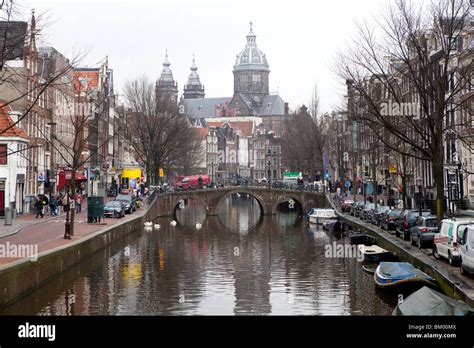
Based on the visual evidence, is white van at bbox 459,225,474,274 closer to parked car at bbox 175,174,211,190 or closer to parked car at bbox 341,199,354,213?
parked car at bbox 341,199,354,213

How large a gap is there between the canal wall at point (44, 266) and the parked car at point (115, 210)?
37.2 ft

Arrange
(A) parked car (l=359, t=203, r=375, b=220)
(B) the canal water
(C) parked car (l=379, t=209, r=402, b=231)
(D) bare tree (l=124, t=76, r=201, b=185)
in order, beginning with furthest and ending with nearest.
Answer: (D) bare tree (l=124, t=76, r=201, b=185) < (A) parked car (l=359, t=203, r=375, b=220) < (C) parked car (l=379, t=209, r=402, b=231) < (B) the canal water

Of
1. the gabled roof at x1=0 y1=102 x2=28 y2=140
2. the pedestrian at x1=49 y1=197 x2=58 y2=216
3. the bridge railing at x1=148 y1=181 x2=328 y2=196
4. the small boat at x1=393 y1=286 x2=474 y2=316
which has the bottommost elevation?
the small boat at x1=393 y1=286 x2=474 y2=316

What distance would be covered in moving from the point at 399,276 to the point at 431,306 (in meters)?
9.80

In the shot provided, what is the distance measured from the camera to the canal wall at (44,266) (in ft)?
83.4

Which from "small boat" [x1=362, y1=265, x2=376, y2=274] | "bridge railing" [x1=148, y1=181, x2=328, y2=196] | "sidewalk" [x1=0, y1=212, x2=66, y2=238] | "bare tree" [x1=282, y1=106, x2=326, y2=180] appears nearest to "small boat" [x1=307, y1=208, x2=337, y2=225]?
"bridge railing" [x1=148, y1=181, x2=328, y2=196]

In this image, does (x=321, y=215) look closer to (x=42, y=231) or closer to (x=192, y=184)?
(x=192, y=184)

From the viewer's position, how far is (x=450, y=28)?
33688 millimetres

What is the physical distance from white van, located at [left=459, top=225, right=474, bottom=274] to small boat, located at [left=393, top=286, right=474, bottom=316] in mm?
7106

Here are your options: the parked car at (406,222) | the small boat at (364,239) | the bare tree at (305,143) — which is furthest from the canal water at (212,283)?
the bare tree at (305,143)

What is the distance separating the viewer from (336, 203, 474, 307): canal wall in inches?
953

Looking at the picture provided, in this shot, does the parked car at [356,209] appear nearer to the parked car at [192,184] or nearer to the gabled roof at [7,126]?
the gabled roof at [7,126]
